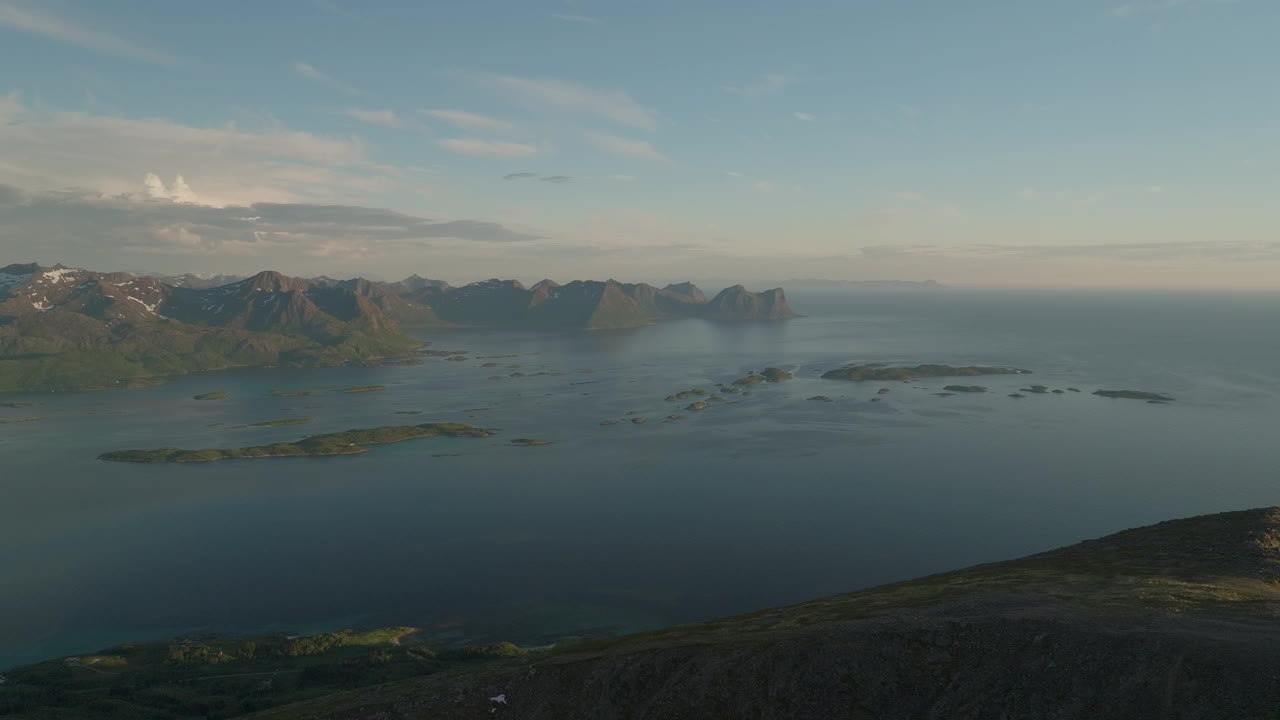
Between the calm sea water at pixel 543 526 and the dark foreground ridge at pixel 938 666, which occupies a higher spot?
the dark foreground ridge at pixel 938 666

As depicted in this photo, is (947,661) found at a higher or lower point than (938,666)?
higher

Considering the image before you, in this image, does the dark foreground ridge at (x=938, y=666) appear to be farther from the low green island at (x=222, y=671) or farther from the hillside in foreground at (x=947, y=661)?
the low green island at (x=222, y=671)

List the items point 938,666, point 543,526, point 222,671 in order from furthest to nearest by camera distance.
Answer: point 543,526 → point 222,671 → point 938,666

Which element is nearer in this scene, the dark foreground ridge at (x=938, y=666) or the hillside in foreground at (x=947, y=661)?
the dark foreground ridge at (x=938, y=666)

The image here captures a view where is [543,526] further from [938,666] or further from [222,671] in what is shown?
[938,666]

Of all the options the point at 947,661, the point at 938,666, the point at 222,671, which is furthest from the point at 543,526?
the point at 947,661

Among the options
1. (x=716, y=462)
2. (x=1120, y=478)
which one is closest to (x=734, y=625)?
(x=716, y=462)

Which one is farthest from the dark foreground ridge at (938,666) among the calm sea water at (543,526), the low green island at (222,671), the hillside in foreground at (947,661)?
the calm sea water at (543,526)

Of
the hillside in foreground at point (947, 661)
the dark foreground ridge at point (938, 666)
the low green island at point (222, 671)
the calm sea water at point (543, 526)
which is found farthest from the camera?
the calm sea water at point (543, 526)
